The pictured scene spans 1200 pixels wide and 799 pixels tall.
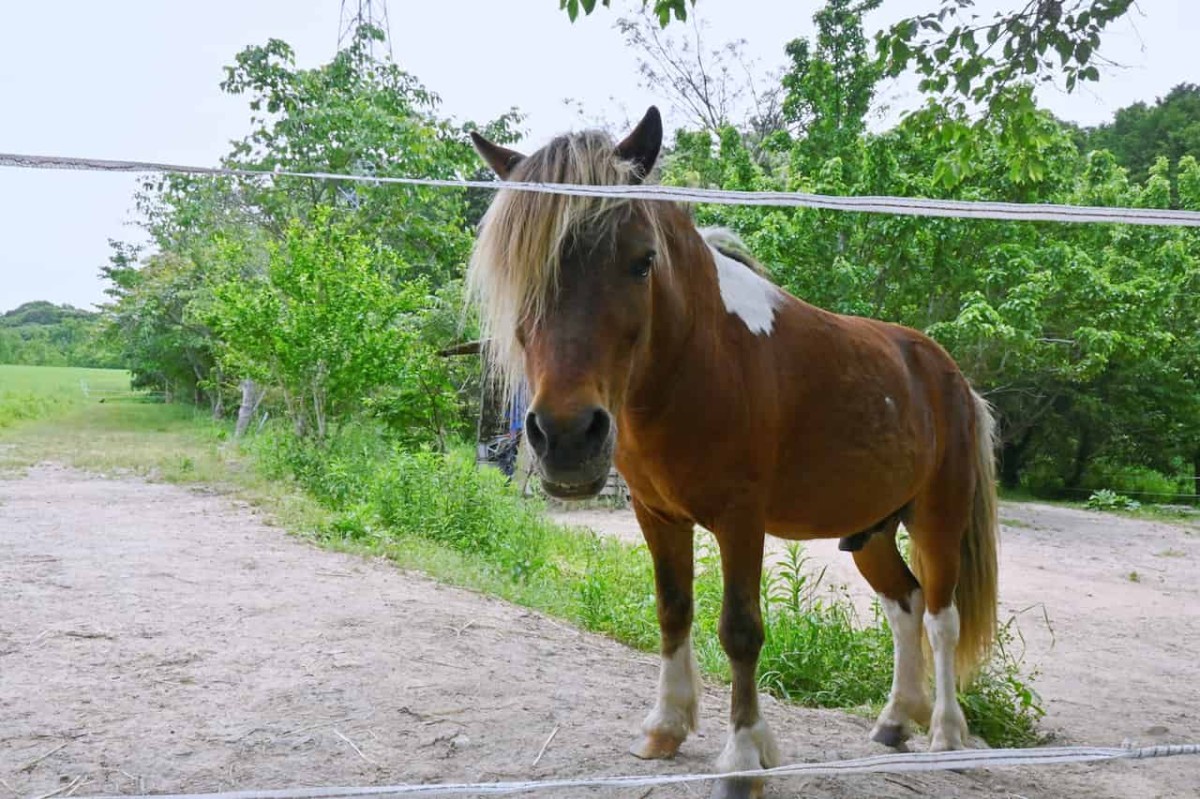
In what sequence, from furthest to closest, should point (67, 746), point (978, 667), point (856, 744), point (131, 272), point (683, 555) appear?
point (131, 272) < point (978, 667) < point (856, 744) < point (683, 555) < point (67, 746)

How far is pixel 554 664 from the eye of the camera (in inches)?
164

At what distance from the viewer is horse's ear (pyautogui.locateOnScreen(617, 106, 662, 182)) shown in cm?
240

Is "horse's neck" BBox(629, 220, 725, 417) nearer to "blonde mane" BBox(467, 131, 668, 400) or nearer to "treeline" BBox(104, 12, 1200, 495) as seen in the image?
"blonde mane" BBox(467, 131, 668, 400)

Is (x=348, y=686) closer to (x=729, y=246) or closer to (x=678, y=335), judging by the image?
(x=678, y=335)

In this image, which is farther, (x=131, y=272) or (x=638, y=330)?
(x=131, y=272)

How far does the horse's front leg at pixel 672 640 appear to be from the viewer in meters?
2.98

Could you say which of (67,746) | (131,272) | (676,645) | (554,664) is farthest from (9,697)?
(131,272)

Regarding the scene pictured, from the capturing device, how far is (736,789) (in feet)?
8.46

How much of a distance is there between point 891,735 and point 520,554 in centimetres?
408

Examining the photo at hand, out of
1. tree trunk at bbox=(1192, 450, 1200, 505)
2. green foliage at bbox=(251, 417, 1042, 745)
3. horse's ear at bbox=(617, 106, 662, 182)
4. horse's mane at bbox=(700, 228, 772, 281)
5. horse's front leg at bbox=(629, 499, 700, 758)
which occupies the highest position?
horse's ear at bbox=(617, 106, 662, 182)

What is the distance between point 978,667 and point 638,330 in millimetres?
2526

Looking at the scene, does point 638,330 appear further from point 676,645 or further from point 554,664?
point 554,664

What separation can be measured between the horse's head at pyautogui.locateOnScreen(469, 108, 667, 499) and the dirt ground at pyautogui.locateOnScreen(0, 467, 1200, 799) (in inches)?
50.0

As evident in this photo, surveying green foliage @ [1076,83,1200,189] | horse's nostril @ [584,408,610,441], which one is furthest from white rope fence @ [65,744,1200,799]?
green foliage @ [1076,83,1200,189]
